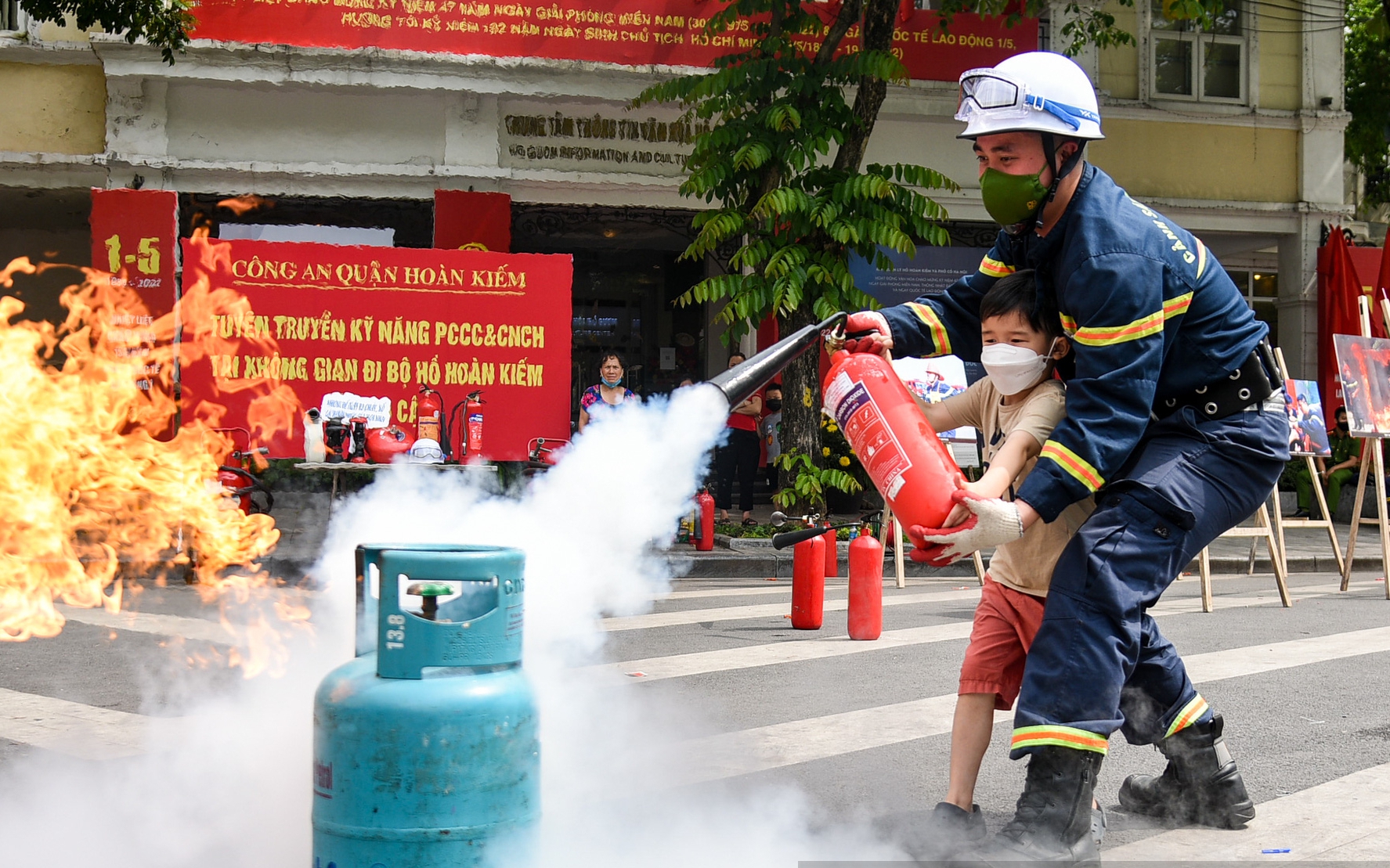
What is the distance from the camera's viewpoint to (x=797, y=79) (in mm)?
11820

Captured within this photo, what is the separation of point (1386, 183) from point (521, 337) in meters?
17.3

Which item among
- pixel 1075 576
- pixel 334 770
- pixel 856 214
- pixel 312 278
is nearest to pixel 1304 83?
pixel 856 214

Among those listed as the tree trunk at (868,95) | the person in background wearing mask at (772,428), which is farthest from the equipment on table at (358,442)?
the tree trunk at (868,95)

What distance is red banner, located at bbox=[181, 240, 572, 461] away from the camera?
11742 millimetres

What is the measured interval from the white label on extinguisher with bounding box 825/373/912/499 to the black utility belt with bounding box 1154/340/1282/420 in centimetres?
73

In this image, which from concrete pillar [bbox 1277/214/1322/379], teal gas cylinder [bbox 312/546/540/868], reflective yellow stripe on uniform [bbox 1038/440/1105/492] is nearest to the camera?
teal gas cylinder [bbox 312/546/540/868]

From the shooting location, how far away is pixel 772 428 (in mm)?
15102

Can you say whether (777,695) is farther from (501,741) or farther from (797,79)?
(797,79)

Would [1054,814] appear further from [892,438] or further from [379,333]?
[379,333]

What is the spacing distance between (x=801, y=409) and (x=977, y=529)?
995cm

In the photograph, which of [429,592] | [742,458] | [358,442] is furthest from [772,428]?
[429,592]

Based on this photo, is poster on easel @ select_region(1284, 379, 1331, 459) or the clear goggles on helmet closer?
the clear goggles on helmet

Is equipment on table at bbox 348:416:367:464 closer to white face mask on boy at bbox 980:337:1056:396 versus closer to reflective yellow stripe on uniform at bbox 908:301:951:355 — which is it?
reflective yellow stripe on uniform at bbox 908:301:951:355

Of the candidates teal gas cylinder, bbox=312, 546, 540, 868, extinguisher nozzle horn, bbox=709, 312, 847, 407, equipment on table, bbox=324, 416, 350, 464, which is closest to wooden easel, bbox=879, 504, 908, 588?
equipment on table, bbox=324, 416, 350, 464
